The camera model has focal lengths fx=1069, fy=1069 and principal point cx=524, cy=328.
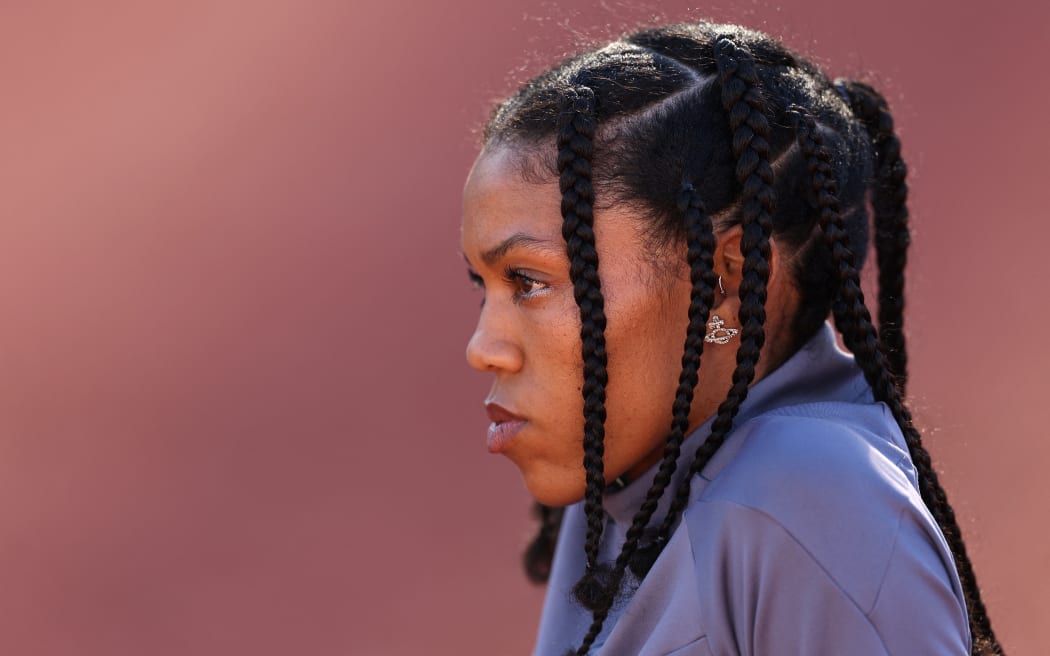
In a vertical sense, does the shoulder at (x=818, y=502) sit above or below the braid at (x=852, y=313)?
below

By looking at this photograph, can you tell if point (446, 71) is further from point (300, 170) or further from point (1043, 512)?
point (1043, 512)

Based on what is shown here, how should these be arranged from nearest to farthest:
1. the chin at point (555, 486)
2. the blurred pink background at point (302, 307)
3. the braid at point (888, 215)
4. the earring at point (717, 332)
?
the earring at point (717, 332) < the chin at point (555, 486) < the braid at point (888, 215) < the blurred pink background at point (302, 307)

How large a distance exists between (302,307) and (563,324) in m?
2.79

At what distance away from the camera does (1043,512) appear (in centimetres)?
350

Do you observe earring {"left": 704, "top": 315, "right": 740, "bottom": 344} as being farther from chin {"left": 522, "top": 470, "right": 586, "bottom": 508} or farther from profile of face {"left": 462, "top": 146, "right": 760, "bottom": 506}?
chin {"left": 522, "top": 470, "right": 586, "bottom": 508}

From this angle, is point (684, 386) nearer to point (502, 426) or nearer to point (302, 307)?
point (502, 426)

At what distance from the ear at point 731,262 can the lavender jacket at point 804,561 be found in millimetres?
230

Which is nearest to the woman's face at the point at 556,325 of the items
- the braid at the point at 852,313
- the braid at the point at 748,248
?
the braid at the point at 748,248

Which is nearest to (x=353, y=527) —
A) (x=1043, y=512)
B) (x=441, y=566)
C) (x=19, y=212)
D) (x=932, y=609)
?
(x=441, y=566)

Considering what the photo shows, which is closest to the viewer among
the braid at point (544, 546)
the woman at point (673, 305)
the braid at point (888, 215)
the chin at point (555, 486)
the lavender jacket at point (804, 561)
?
the lavender jacket at point (804, 561)

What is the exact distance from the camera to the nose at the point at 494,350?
1.79 meters

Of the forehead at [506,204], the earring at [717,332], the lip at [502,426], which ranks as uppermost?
the forehead at [506,204]

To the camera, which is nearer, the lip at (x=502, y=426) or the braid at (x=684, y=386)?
the braid at (x=684, y=386)

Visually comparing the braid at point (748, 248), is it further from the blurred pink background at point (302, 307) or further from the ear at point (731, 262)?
the blurred pink background at point (302, 307)
